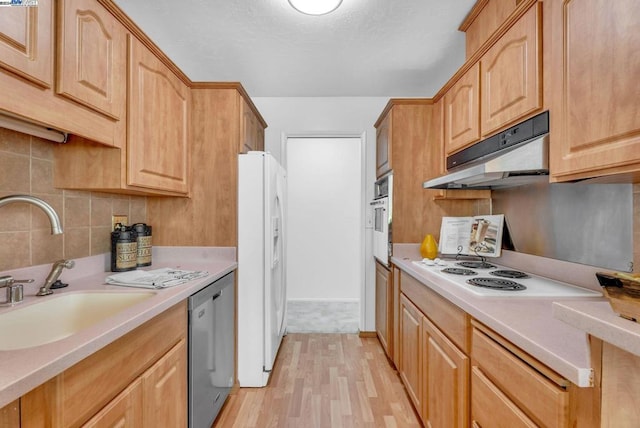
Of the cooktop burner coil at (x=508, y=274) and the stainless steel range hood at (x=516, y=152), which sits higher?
the stainless steel range hood at (x=516, y=152)

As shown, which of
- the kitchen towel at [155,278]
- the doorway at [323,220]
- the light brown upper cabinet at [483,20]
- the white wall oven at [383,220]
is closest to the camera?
the kitchen towel at [155,278]

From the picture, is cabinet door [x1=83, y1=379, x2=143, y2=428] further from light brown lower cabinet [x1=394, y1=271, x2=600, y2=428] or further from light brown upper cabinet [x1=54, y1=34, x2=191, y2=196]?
light brown lower cabinet [x1=394, y1=271, x2=600, y2=428]

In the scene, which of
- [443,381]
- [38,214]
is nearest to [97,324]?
[38,214]

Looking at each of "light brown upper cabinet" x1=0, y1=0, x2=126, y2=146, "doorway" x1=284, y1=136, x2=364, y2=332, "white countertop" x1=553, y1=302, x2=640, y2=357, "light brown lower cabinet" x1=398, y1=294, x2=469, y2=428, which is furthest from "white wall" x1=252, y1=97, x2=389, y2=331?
"white countertop" x1=553, y1=302, x2=640, y2=357

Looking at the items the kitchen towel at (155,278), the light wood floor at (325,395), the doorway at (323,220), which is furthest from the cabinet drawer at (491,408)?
the doorway at (323,220)

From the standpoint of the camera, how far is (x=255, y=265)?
7.09ft

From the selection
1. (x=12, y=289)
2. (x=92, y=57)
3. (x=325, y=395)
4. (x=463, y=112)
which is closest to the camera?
(x=12, y=289)

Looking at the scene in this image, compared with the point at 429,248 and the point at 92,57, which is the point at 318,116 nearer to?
the point at 429,248

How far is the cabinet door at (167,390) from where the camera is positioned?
1161 millimetres

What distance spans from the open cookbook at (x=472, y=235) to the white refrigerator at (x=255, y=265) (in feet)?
4.26

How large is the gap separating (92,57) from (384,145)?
2104 millimetres

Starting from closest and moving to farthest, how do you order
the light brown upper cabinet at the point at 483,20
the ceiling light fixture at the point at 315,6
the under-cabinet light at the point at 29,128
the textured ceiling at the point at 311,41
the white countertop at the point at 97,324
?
the white countertop at the point at 97,324 → the under-cabinet light at the point at 29,128 → the light brown upper cabinet at the point at 483,20 → the ceiling light fixture at the point at 315,6 → the textured ceiling at the point at 311,41

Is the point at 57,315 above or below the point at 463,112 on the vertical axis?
below

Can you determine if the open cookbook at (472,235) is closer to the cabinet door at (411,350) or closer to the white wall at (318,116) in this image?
the cabinet door at (411,350)
